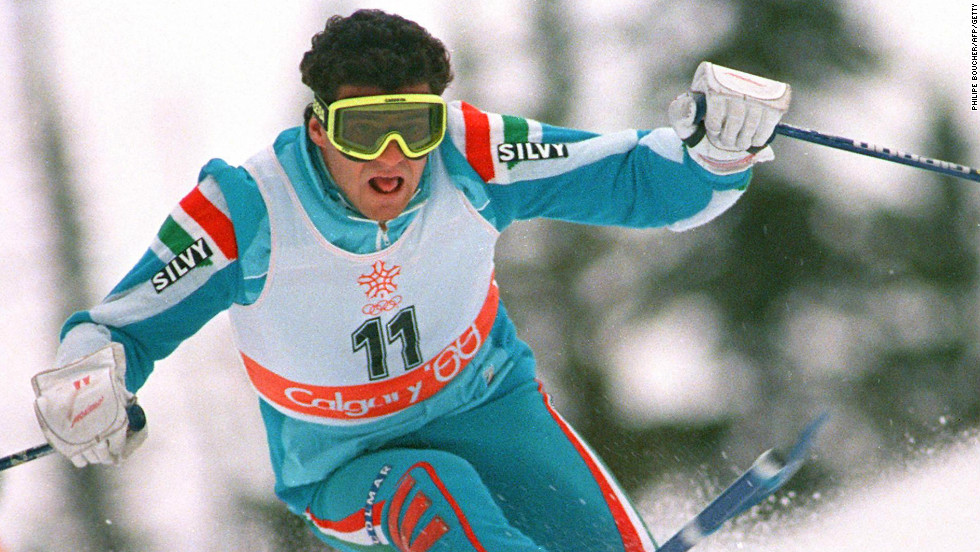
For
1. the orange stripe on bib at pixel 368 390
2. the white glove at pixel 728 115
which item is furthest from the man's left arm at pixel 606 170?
the orange stripe on bib at pixel 368 390

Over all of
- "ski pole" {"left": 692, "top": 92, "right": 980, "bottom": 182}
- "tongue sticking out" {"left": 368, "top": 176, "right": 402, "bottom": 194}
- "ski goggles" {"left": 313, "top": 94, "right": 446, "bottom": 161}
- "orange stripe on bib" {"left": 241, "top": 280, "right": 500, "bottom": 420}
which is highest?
"ski goggles" {"left": 313, "top": 94, "right": 446, "bottom": 161}

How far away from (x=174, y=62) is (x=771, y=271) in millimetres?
3519

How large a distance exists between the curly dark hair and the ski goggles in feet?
0.15

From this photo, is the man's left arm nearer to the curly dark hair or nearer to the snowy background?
the curly dark hair

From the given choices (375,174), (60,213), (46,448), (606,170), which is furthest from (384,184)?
(60,213)

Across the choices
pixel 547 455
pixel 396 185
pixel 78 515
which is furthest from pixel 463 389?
pixel 78 515

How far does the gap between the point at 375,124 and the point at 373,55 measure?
0.15 metres

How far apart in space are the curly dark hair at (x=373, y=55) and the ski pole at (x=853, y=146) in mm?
596

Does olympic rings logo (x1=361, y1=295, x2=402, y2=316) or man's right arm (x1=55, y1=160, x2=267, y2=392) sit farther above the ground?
man's right arm (x1=55, y1=160, x2=267, y2=392)

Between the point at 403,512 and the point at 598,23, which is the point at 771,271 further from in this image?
the point at 403,512

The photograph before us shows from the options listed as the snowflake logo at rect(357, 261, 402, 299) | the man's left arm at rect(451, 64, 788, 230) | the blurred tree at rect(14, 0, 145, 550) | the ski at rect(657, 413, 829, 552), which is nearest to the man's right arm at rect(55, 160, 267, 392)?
the snowflake logo at rect(357, 261, 402, 299)

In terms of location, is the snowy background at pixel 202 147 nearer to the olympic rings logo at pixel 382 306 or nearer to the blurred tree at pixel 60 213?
the blurred tree at pixel 60 213

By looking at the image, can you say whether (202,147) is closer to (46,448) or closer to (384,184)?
(46,448)

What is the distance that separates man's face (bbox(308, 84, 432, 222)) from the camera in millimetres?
3191
